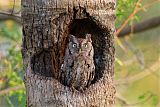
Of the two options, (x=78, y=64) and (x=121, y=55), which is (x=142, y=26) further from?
(x=78, y=64)

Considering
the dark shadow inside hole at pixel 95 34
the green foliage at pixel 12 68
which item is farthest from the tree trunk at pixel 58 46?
the green foliage at pixel 12 68

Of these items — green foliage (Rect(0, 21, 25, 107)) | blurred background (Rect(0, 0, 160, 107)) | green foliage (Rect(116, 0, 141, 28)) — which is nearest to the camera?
green foliage (Rect(116, 0, 141, 28))

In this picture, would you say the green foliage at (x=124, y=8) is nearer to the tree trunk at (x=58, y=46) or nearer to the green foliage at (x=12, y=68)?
the green foliage at (x=12, y=68)

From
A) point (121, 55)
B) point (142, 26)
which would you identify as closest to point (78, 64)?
point (142, 26)

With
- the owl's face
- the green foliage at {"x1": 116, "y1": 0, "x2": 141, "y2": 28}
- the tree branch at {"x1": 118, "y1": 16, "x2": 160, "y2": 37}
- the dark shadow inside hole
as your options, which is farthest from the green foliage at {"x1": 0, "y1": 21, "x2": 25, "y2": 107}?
the owl's face

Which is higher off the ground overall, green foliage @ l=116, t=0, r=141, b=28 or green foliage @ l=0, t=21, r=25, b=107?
green foliage @ l=116, t=0, r=141, b=28

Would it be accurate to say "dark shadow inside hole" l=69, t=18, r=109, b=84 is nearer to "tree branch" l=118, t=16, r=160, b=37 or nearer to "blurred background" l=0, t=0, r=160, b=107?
"blurred background" l=0, t=0, r=160, b=107

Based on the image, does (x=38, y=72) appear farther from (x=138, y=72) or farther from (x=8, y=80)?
(x=138, y=72)
